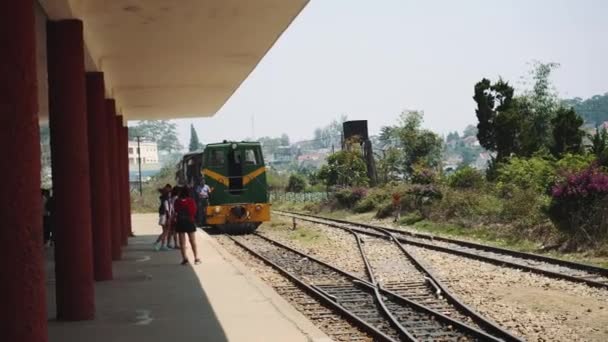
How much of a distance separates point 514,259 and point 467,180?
55.0ft

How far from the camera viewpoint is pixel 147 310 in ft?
34.0

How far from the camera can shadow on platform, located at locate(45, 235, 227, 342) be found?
8.61m

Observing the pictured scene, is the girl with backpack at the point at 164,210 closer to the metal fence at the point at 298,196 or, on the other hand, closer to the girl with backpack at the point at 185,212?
the girl with backpack at the point at 185,212

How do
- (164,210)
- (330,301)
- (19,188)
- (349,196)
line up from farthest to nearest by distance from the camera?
(349,196)
(164,210)
(330,301)
(19,188)

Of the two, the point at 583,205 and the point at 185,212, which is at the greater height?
the point at 185,212

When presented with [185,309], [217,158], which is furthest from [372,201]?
[185,309]

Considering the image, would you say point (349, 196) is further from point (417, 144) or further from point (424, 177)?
point (417, 144)

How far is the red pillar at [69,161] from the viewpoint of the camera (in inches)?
357

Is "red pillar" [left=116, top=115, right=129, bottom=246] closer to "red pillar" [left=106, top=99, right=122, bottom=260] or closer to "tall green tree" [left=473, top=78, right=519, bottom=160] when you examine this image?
"red pillar" [left=106, top=99, right=122, bottom=260]

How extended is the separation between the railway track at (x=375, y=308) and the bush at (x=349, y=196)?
20.6 meters

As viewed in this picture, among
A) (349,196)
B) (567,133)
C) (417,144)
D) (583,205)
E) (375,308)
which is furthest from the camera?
(417,144)

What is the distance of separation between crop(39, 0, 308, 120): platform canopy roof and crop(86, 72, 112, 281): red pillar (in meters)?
0.41

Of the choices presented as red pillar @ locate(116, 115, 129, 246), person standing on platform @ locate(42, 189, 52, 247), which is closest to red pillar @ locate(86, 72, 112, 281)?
person standing on platform @ locate(42, 189, 52, 247)

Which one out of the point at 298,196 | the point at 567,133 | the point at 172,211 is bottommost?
the point at 298,196
